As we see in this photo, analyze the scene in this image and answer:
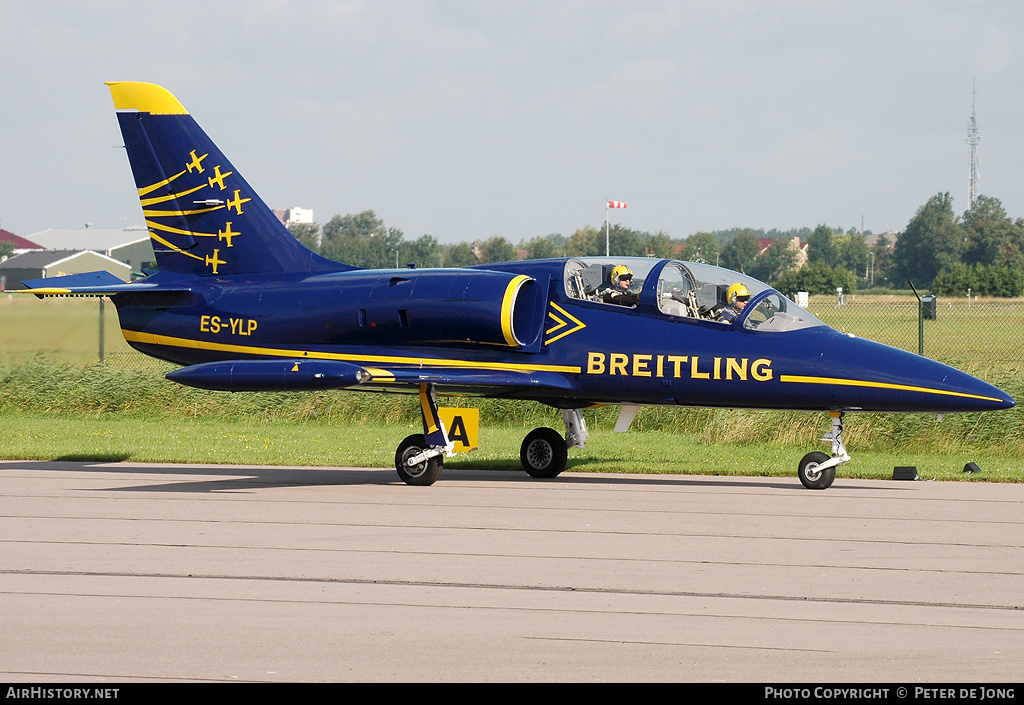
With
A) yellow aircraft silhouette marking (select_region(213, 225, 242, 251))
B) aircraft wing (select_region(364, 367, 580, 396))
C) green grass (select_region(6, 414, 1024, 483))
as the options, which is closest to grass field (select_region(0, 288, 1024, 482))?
green grass (select_region(6, 414, 1024, 483))

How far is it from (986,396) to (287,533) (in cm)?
707

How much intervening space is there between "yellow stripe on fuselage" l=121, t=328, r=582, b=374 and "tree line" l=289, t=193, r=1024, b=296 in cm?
3157

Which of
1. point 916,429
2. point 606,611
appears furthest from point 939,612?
point 916,429

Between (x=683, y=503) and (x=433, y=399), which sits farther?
(x=433, y=399)

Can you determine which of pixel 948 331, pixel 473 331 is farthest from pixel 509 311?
pixel 948 331

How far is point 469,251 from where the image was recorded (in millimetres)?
78812

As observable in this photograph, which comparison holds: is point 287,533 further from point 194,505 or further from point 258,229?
point 258,229

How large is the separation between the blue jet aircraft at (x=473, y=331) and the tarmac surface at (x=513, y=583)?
113 centimetres

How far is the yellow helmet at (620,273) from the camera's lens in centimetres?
1406

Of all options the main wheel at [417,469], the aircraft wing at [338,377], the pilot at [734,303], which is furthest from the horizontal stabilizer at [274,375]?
the pilot at [734,303]

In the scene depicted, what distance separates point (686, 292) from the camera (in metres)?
13.7

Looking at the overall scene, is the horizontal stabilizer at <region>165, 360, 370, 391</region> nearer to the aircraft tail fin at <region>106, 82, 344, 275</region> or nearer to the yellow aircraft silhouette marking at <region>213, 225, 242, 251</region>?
the aircraft tail fin at <region>106, 82, 344, 275</region>

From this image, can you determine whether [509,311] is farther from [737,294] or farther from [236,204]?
[236,204]

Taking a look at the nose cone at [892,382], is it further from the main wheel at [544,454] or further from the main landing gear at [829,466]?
the main wheel at [544,454]
